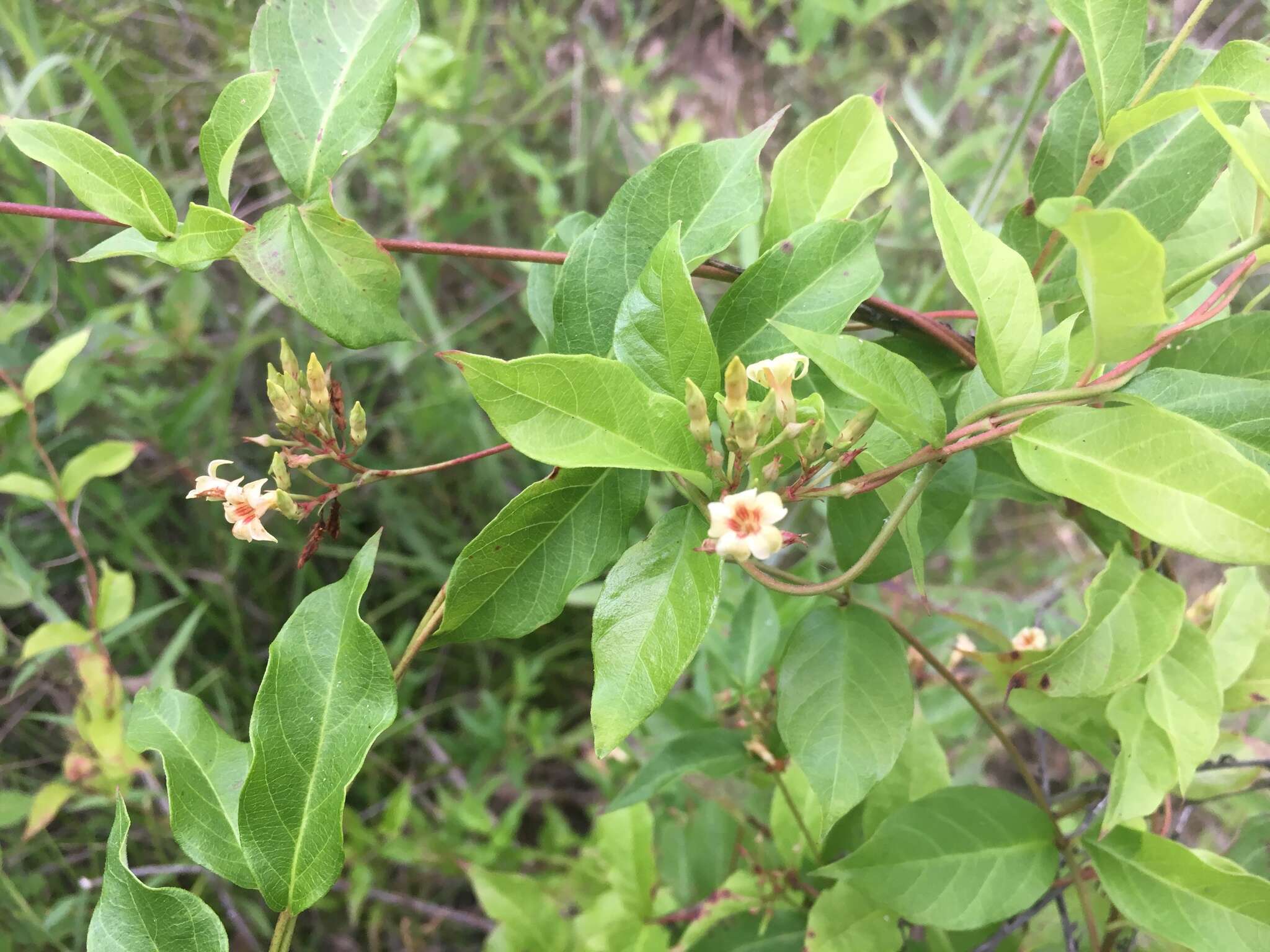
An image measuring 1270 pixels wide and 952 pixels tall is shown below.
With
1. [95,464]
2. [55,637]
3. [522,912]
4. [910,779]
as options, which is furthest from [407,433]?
[910,779]

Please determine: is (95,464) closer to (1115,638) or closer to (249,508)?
(249,508)

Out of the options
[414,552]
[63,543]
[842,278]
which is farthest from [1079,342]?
[63,543]

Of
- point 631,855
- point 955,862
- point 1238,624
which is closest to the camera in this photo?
point 955,862

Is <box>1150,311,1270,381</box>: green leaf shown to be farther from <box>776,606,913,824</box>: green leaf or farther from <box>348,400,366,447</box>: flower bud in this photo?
<box>348,400,366,447</box>: flower bud

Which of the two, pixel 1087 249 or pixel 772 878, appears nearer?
pixel 1087 249

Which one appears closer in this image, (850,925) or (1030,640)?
(850,925)

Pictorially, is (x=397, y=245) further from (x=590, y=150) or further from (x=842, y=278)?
(x=590, y=150)

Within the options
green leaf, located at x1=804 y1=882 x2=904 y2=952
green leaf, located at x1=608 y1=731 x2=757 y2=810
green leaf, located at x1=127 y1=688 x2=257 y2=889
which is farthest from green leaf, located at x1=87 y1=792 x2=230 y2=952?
green leaf, located at x1=804 y1=882 x2=904 y2=952
